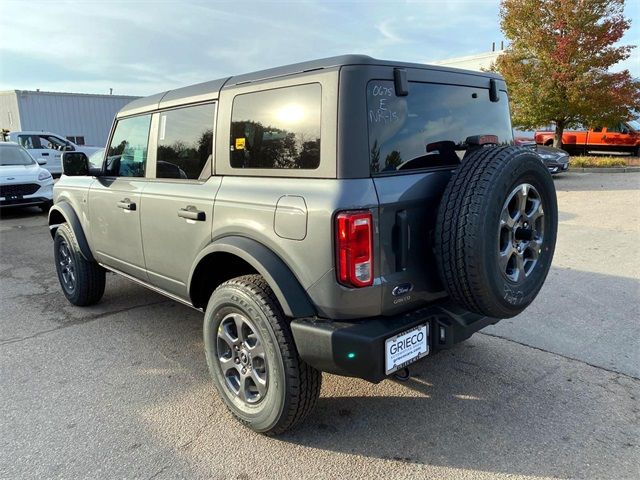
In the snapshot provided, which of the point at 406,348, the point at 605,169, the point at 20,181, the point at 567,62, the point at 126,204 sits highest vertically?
the point at 567,62

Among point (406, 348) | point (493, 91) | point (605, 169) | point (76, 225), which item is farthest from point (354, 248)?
point (605, 169)

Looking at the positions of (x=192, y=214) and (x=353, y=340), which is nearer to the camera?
(x=353, y=340)

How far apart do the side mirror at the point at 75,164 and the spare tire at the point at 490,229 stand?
128 inches

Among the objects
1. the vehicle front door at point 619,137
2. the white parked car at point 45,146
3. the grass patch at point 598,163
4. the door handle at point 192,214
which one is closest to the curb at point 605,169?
the grass patch at point 598,163

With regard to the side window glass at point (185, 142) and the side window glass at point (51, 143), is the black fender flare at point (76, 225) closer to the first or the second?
the side window glass at point (185, 142)

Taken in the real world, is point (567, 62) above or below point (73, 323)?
above

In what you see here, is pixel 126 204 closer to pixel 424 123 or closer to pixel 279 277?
pixel 279 277

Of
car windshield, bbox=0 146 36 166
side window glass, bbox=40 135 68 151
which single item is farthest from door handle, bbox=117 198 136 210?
side window glass, bbox=40 135 68 151

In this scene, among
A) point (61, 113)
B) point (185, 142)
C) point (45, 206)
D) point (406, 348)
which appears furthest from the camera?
point (61, 113)

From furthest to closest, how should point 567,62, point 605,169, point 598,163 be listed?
point 598,163
point 605,169
point 567,62

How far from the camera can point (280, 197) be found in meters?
2.49

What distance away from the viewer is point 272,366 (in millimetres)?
2529

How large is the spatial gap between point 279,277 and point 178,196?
1161mm

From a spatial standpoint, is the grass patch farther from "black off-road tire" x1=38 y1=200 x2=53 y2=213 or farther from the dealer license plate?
the dealer license plate
